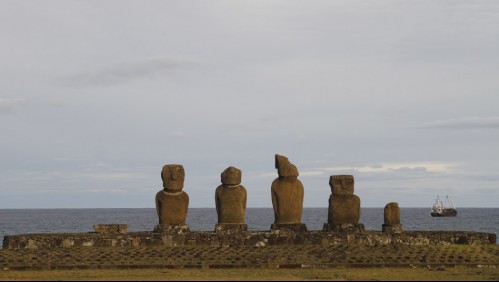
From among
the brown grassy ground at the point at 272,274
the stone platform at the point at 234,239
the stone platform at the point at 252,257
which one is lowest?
the brown grassy ground at the point at 272,274

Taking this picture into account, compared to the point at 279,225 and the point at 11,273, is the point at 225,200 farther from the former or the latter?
the point at 11,273

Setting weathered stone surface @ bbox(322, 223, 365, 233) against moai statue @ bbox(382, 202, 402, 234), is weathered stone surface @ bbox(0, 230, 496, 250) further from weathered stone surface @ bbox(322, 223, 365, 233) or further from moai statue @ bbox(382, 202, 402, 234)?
moai statue @ bbox(382, 202, 402, 234)

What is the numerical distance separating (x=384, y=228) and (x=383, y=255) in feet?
16.2

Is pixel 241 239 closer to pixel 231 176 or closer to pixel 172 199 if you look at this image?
pixel 231 176

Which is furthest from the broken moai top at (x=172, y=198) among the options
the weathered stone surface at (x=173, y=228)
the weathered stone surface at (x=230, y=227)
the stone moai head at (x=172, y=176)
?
the weathered stone surface at (x=230, y=227)

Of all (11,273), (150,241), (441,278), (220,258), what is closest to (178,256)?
(220,258)

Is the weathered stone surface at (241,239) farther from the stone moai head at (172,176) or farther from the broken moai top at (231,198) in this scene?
the stone moai head at (172,176)

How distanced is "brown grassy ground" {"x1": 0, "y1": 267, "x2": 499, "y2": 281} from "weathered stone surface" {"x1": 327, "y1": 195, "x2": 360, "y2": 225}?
22.7ft

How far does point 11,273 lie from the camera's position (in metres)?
19.7

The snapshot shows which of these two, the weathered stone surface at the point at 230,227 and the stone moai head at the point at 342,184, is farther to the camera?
the stone moai head at the point at 342,184

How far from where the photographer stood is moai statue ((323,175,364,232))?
27406 mm

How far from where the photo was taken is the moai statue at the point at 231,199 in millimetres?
27438

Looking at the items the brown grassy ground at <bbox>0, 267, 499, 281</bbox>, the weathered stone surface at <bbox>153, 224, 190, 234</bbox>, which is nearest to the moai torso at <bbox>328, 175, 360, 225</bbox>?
the weathered stone surface at <bbox>153, 224, 190, 234</bbox>

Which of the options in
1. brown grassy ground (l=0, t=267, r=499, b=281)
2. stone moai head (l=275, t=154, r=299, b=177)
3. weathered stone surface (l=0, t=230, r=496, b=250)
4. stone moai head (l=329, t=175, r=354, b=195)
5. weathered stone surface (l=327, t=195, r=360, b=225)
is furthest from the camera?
stone moai head (l=329, t=175, r=354, b=195)
